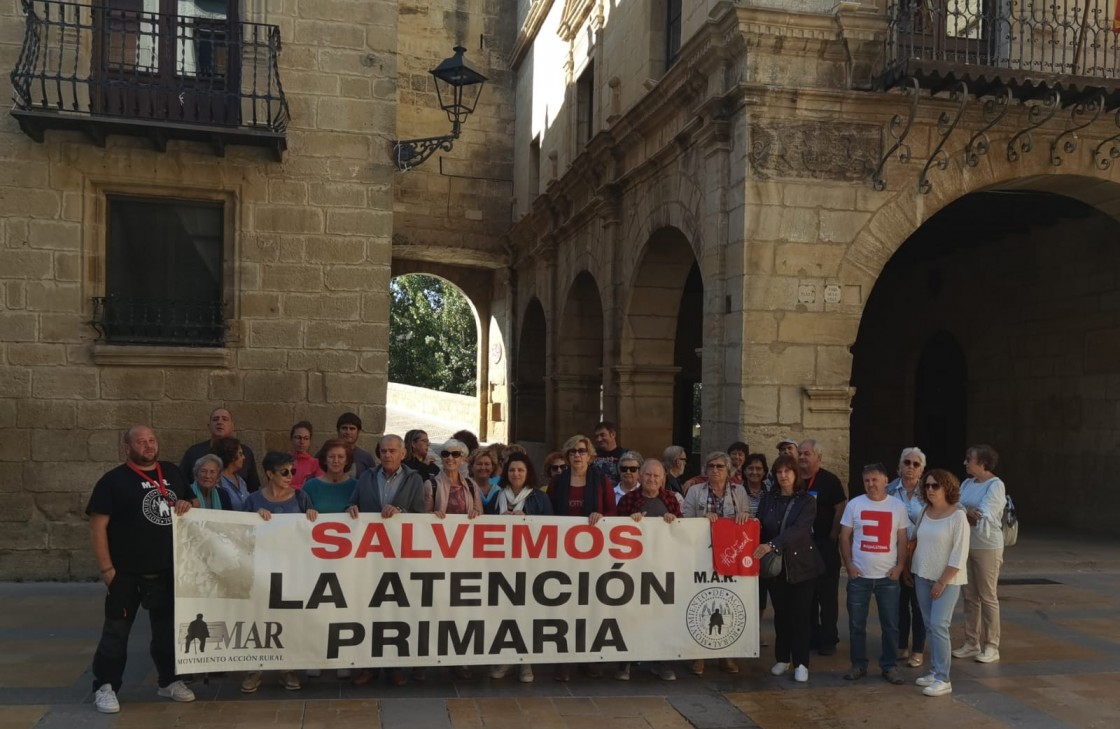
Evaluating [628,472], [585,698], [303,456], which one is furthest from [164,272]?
[585,698]

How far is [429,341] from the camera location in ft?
140

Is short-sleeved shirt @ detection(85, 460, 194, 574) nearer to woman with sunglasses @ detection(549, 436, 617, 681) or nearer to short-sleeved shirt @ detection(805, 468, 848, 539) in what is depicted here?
woman with sunglasses @ detection(549, 436, 617, 681)

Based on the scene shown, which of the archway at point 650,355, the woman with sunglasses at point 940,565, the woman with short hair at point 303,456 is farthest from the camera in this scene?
the archway at point 650,355

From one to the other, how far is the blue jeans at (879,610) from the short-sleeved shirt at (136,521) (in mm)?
4359

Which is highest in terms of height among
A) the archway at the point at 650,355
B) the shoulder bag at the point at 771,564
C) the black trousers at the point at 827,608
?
the archway at the point at 650,355

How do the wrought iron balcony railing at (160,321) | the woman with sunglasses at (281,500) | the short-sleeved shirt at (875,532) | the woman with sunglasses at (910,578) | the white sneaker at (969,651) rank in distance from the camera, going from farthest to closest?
the wrought iron balcony railing at (160,321) < the white sneaker at (969,651) < the woman with sunglasses at (910,578) < the short-sleeved shirt at (875,532) < the woman with sunglasses at (281,500)

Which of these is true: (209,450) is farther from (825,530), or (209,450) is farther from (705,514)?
(825,530)

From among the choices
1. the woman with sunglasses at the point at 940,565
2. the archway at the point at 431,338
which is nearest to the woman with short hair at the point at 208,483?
the woman with sunglasses at the point at 940,565

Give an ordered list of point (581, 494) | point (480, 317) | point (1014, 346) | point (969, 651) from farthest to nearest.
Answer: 1. point (480, 317)
2. point (1014, 346)
3. point (969, 651)
4. point (581, 494)

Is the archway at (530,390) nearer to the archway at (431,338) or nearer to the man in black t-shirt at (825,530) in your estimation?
the man in black t-shirt at (825,530)

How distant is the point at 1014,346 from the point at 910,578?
34.9ft

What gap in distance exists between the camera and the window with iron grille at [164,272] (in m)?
9.72

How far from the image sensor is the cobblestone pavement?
5.75 m

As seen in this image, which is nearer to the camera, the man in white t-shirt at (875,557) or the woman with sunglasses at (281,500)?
the woman with sunglasses at (281,500)
